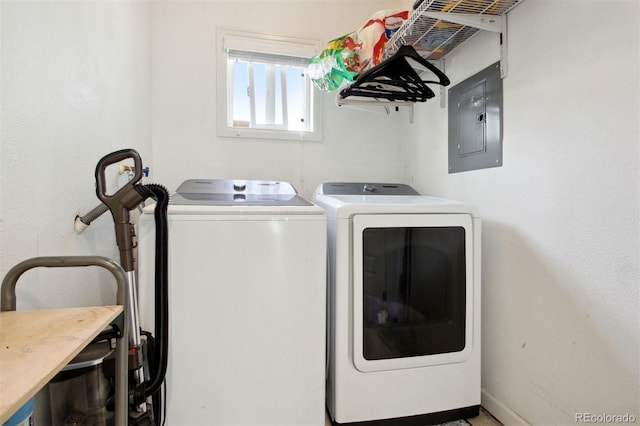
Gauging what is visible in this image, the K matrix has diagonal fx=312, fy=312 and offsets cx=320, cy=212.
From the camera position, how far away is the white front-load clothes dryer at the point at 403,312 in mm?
1380

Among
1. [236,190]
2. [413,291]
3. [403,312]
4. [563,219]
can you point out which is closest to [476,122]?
[563,219]

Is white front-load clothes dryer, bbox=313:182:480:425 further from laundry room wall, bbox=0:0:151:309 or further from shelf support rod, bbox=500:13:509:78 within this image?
laundry room wall, bbox=0:0:151:309

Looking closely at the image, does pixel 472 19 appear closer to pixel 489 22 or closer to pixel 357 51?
pixel 489 22

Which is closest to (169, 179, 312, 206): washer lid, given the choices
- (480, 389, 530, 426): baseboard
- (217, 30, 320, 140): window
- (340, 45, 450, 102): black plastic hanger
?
(217, 30, 320, 140): window

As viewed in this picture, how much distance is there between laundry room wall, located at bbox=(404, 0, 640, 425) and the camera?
1.03 meters

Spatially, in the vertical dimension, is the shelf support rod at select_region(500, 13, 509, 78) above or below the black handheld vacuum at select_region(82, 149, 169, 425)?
above

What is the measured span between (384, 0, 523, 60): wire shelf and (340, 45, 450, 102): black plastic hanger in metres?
0.18

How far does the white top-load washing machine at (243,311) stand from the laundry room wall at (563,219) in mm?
901

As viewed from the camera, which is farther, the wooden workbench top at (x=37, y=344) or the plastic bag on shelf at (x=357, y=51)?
the plastic bag on shelf at (x=357, y=51)

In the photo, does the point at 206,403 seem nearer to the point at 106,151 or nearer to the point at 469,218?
the point at 106,151

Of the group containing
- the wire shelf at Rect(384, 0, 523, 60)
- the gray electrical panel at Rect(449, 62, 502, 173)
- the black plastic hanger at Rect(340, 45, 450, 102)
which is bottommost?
the gray electrical panel at Rect(449, 62, 502, 173)

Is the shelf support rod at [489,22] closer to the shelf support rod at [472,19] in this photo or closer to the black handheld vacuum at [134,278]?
the shelf support rod at [472,19]

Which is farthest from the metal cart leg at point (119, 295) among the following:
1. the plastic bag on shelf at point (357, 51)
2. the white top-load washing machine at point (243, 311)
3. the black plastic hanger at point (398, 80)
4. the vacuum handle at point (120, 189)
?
the plastic bag on shelf at point (357, 51)

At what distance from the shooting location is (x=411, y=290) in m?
1.46
